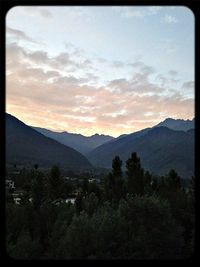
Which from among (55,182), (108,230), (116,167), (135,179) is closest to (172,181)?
(135,179)

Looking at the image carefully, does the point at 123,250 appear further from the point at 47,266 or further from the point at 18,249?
the point at 47,266

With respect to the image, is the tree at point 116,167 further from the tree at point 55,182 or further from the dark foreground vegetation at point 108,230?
the dark foreground vegetation at point 108,230

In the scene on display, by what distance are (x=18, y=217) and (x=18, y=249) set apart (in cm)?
749

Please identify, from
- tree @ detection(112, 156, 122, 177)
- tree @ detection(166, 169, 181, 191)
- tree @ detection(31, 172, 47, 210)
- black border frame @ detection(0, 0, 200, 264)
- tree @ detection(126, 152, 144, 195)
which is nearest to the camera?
black border frame @ detection(0, 0, 200, 264)

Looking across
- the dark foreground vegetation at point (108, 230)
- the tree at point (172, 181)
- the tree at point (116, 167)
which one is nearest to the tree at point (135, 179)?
the tree at point (116, 167)

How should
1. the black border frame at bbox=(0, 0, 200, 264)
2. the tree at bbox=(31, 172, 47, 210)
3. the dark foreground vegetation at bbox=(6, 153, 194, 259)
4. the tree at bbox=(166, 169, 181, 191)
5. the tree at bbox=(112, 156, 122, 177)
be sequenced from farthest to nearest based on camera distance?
the tree at bbox=(112, 156, 122, 177)
the tree at bbox=(166, 169, 181, 191)
the tree at bbox=(31, 172, 47, 210)
the dark foreground vegetation at bbox=(6, 153, 194, 259)
the black border frame at bbox=(0, 0, 200, 264)

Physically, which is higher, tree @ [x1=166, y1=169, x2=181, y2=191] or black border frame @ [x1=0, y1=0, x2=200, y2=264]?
black border frame @ [x1=0, y1=0, x2=200, y2=264]

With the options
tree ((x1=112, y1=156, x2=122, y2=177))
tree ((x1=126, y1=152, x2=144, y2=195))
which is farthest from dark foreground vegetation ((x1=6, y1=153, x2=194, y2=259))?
tree ((x1=112, y1=156, x2=122, y2=177))

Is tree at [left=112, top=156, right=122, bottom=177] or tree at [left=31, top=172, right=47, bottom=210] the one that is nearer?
tree at [left=31, top=172, right=47, bottom=210]

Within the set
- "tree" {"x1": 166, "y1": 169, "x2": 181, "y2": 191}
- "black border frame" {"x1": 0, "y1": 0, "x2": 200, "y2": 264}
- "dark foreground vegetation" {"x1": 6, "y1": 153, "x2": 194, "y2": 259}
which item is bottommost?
"dark foreground vegetation" {"x1": 6, "y1": 153, "x2": 194, "y2": 259}

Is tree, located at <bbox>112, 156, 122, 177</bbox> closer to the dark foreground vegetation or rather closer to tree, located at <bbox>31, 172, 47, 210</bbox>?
tree, located at <bbox>31, 172, 47, 210</bbox>
